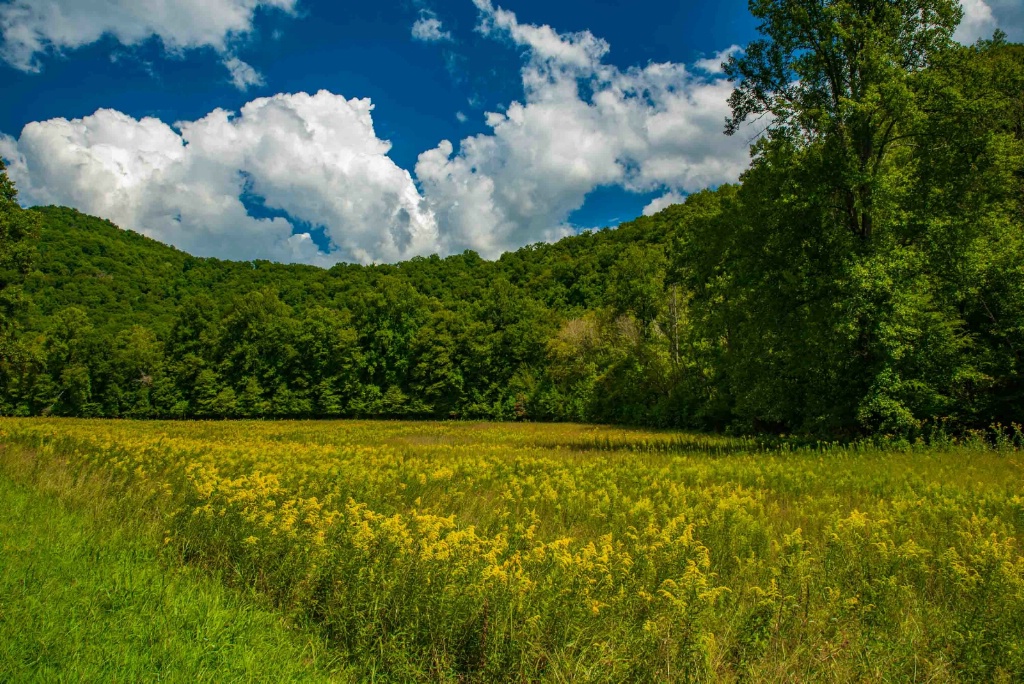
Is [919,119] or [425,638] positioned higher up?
[919,119]

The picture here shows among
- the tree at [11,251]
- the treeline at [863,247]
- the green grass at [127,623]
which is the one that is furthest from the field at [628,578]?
the tree at [11,251]

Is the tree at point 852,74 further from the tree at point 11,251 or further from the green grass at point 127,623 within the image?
the tree at point 11,251

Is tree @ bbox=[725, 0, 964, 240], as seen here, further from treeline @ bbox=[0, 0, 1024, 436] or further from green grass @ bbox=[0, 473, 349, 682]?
green grass @ bbox=[0, 473, 349, 682]

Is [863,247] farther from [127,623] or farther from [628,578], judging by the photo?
[127,623]

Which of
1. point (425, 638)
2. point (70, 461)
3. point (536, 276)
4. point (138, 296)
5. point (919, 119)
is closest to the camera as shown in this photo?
point (425, 638)

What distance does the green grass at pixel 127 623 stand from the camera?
3332mm

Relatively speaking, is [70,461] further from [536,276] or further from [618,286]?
[536,276]

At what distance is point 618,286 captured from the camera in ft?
169

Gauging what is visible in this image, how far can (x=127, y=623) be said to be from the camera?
12.8 feet

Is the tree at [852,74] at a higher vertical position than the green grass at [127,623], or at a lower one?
higher

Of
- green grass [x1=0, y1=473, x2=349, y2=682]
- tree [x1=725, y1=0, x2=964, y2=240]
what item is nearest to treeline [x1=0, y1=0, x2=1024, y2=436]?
tree [x1=725, y1=0, x2=964, y2=240]

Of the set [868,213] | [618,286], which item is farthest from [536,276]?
[868,213]

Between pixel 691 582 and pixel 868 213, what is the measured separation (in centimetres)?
1663

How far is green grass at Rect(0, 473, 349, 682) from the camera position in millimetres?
3332
